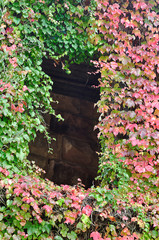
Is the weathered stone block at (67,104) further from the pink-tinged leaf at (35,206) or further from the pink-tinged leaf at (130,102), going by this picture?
the pink-tinged leaf at (35,206)

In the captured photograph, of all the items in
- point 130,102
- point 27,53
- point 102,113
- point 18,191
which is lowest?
point 18,191

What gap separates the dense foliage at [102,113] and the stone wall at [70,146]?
1193 millimetres

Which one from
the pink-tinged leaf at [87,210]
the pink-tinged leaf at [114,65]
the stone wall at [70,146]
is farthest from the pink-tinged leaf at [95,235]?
the pink-tinged leaf at [114,65]

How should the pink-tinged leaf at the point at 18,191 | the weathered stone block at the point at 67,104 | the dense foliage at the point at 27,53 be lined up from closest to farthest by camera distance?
the pink-tinged leaf at the point at 18,191, the dense foliage at the point at 27,53, the weathered stone block at the point at 67,104

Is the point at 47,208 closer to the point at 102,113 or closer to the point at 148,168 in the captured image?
the point at 148,168

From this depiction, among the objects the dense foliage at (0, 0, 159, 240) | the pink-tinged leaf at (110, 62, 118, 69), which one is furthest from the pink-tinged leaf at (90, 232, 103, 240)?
the pink-tinged leaf at (110, 62, 118, 69)

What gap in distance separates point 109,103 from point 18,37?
143 cm

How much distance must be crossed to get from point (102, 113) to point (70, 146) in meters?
1.33

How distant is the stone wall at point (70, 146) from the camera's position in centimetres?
484

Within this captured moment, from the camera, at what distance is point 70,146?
508cm

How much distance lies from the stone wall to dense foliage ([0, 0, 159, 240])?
1193 millimetres

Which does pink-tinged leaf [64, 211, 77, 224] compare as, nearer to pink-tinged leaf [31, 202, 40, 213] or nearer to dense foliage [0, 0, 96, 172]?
pink-tinged leaf [31, 202, 40, 213]

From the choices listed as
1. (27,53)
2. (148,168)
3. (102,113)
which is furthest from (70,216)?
(27,53)

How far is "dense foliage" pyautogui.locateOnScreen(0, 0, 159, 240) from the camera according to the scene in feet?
8.89
